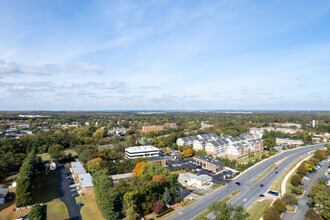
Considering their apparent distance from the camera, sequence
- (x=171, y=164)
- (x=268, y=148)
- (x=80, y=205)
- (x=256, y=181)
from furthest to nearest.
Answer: (x=268, y=148) → (x=171, y=164) → (x=256, y=181) → (x=80, y=205)

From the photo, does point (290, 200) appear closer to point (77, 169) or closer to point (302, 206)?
point (302, 206)

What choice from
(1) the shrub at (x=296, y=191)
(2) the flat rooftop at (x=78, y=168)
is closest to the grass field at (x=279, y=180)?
(1) the shrub at (x=296, y=191)

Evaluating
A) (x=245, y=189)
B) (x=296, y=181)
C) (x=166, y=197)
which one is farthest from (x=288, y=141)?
(x=166, y=197)

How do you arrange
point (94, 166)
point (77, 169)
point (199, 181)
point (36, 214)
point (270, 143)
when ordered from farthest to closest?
point (270, 143)
point (77, 169)
point (94, 166)
point (199, 181)
point (36, 214)

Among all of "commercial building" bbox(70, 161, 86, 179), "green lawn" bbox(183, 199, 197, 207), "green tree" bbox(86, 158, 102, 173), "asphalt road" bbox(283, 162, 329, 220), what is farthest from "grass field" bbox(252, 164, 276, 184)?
"commercial building" bbox(70, 161, 86, 179)

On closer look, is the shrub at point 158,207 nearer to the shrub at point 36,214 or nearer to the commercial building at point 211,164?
the shrub at point 36,214

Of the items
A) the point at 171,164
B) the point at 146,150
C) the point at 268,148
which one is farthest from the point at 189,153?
the point at 268,148

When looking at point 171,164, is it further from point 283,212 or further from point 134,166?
point 283,212
